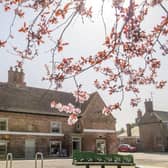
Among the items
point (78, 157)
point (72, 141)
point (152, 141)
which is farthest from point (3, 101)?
point (152, 141)

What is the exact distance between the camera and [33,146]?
1613 inches

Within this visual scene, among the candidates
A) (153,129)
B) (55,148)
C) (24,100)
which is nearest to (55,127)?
(55,148)

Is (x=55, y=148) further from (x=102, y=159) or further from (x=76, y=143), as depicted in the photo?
(x=102, y=159)

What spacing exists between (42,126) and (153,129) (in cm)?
2803

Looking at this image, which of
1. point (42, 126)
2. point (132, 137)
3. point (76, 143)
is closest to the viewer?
point (42, 126)

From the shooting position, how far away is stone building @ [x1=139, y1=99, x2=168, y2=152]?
6175 cm

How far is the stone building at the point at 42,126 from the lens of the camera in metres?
39.5

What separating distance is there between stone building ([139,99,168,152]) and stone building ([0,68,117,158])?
15.4m

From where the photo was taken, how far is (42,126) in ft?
138

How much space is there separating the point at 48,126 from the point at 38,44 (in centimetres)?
3654

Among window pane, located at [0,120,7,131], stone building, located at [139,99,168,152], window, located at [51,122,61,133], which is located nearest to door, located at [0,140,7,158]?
window pane, located at [0,120,7,131]

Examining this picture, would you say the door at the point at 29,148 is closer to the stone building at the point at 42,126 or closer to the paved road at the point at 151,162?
the stone building at the point at 42,126

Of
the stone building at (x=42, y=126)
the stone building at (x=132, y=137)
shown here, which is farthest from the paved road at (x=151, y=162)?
the stone building at (x=132, y=137)

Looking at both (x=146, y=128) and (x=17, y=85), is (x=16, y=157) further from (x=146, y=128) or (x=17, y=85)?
(x=146, y=128)
